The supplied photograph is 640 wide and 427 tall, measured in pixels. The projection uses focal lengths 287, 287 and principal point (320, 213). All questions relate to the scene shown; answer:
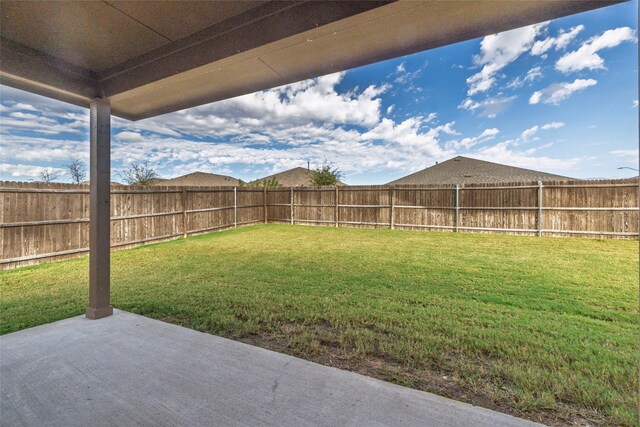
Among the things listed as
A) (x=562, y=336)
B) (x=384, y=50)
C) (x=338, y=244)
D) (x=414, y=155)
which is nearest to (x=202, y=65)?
(x=384, y=50)

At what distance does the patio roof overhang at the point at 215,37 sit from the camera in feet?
5.30

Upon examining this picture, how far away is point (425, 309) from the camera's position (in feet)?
9.96

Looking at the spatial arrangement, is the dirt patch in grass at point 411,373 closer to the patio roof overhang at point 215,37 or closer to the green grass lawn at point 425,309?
the green grass lawn at point 425,309

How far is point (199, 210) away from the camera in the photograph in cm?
929

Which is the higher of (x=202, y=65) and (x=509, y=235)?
(x=202, y=65)

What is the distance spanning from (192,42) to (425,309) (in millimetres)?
3208

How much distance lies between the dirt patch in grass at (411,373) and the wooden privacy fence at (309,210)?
5.69 meters

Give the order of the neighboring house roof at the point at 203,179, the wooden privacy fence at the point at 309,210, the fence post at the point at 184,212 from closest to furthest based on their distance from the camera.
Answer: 1. the wooden privacy fence at the point at 309,210
2. the fence post at the point at 184,212
3. the neighboring house roof at the point at 203,179

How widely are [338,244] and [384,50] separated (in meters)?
5.69

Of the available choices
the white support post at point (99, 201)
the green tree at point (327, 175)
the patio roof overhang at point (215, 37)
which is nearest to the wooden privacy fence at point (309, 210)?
the white support post at point (99, 201)

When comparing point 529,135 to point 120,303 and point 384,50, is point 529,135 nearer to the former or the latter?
point 384,50

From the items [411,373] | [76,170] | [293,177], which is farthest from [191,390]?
[293,177]

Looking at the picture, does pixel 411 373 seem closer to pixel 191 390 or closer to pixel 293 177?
pixel 191 390

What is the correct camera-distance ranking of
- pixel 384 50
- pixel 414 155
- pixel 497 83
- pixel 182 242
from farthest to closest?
pixel 414 155, pixel 497 83, pixel 182 242, pixel 384 50
